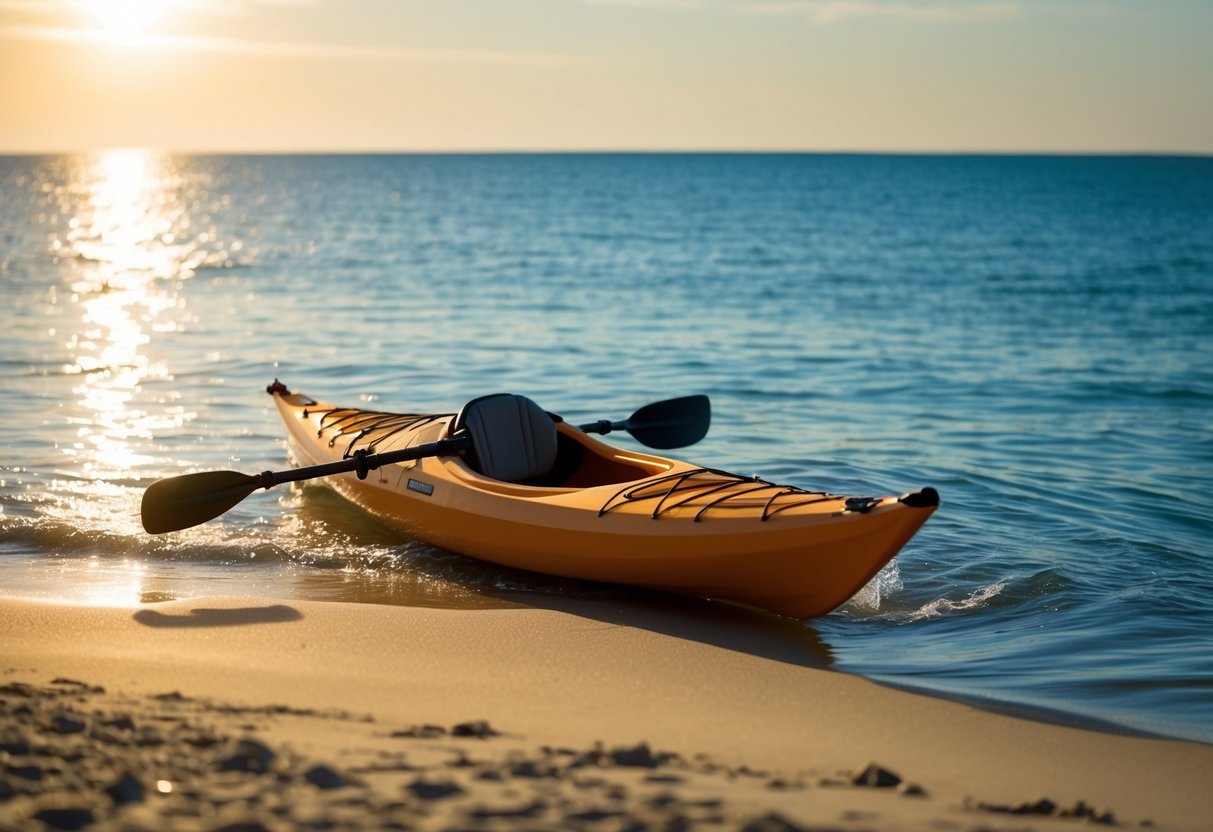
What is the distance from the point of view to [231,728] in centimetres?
345

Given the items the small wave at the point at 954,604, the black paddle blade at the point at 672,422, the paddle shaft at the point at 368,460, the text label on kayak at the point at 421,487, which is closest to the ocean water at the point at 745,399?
the small wave at the point at 954,604

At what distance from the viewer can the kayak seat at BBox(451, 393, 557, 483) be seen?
262 inches

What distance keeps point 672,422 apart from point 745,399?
3845 millimetres

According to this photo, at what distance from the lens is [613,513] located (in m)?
5.72

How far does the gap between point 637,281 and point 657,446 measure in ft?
51.4

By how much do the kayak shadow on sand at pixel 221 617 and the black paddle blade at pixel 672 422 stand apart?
305 centimetres

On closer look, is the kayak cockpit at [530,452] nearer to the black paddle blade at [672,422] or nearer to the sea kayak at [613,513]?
the sea kayak at [613,513]

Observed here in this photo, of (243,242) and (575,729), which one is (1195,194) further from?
(575,729)

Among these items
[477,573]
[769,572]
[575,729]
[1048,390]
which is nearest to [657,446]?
[477,573]

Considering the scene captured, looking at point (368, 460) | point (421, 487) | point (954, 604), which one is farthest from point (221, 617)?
point (954, 604)

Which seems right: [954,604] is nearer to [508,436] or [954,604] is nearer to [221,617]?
[508,436]

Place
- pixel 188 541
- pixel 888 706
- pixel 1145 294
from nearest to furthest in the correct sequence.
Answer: pixel 888 706
pixel 188 541
pixel 1145 294

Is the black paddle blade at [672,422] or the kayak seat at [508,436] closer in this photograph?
the kayak seat at [508,436]

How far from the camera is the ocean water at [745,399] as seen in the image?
584cm
